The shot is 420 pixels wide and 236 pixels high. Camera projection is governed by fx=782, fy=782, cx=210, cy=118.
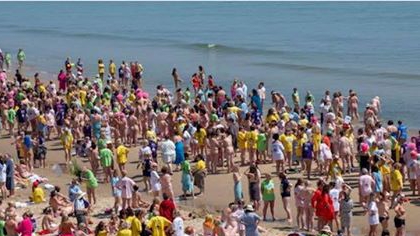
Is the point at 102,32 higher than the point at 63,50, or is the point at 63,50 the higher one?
the point at 102,32

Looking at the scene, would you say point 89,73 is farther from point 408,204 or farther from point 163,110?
point 408,204

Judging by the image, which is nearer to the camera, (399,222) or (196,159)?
(399,222)

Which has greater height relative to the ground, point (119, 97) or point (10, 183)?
point (119, 97)

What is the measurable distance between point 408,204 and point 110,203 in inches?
287

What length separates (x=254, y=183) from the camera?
1784cm

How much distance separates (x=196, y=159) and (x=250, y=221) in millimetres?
6056

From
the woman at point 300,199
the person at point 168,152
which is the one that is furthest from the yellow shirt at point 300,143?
the woman at point 300,199

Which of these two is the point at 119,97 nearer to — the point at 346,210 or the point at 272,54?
the point at 346,210

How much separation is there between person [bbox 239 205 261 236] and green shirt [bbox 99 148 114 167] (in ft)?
19.7

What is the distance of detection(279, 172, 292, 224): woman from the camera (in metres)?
17.3

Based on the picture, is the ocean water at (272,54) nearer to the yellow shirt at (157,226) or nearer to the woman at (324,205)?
the woman at (324,205)

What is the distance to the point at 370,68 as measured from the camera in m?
52.1

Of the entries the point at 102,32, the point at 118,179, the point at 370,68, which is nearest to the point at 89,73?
the point at 370,68

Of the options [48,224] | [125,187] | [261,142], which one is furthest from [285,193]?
[48,224]
